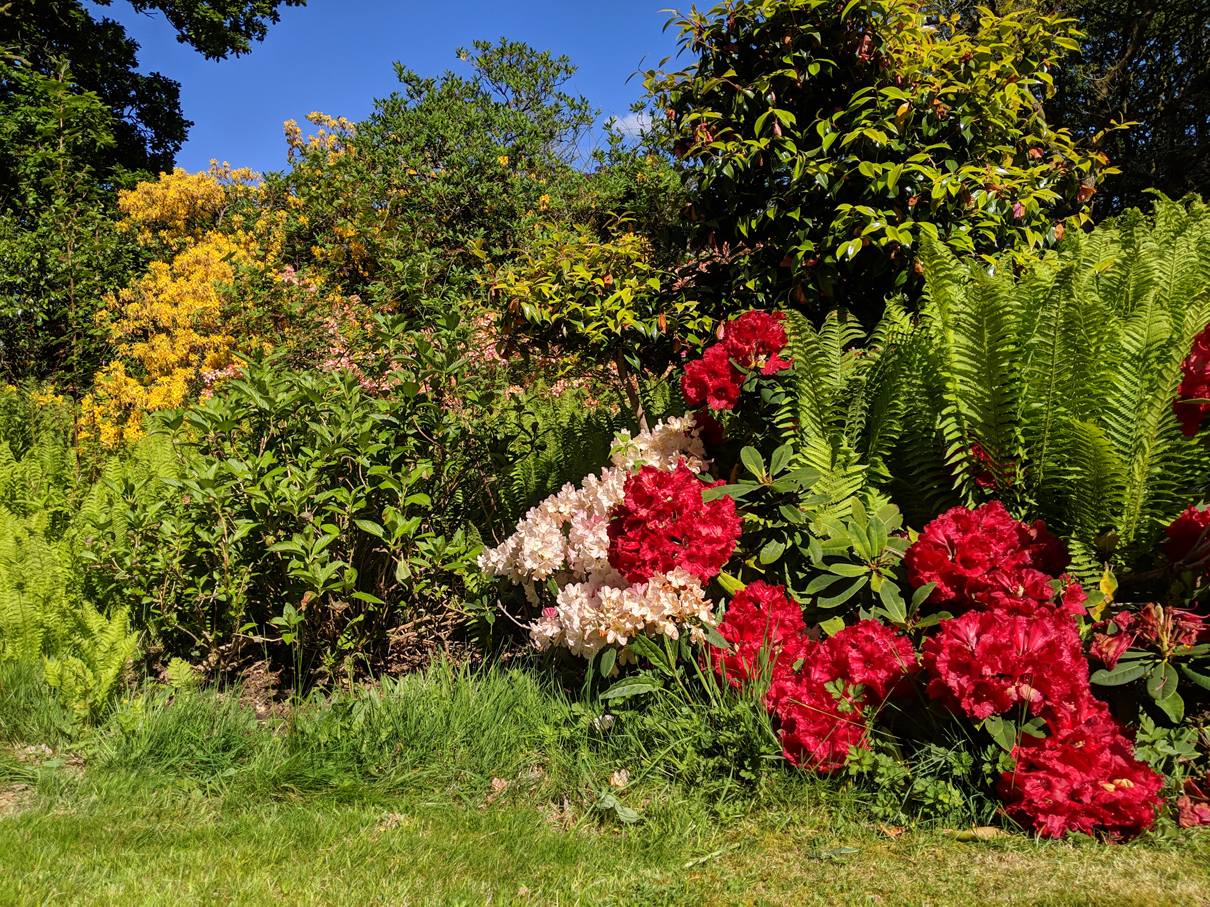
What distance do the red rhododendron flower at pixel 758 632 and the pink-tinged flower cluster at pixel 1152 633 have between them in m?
0.90

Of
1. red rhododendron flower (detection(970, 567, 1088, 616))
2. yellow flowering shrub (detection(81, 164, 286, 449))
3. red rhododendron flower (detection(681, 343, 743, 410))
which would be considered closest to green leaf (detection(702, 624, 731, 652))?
red rhododendron flower (detection(970, 567, 1088, 616))

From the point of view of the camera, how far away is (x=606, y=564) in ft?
10.3

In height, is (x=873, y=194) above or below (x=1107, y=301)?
above

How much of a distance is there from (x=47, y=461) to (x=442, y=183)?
18.0 feet

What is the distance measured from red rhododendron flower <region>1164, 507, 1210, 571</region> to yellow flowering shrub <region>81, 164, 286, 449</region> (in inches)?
209

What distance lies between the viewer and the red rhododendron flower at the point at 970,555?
252 centimetres

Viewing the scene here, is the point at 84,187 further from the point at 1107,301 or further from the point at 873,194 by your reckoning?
the point at 1107,301

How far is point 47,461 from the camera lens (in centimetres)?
534

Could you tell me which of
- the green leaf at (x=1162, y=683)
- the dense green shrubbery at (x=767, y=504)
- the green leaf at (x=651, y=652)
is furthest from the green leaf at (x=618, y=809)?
the green leaf at (x=1162, y=683)

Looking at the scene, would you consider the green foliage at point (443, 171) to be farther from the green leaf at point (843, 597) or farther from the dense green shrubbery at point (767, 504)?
the green leaf at point (843, 597)

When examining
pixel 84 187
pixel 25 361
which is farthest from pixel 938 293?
pixel 84 187

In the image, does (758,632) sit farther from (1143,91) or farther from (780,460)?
(1143,91)

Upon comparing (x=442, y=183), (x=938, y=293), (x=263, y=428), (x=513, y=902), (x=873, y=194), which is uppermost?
(x=442, y=183)

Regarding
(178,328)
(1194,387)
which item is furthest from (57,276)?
(1194,387)
